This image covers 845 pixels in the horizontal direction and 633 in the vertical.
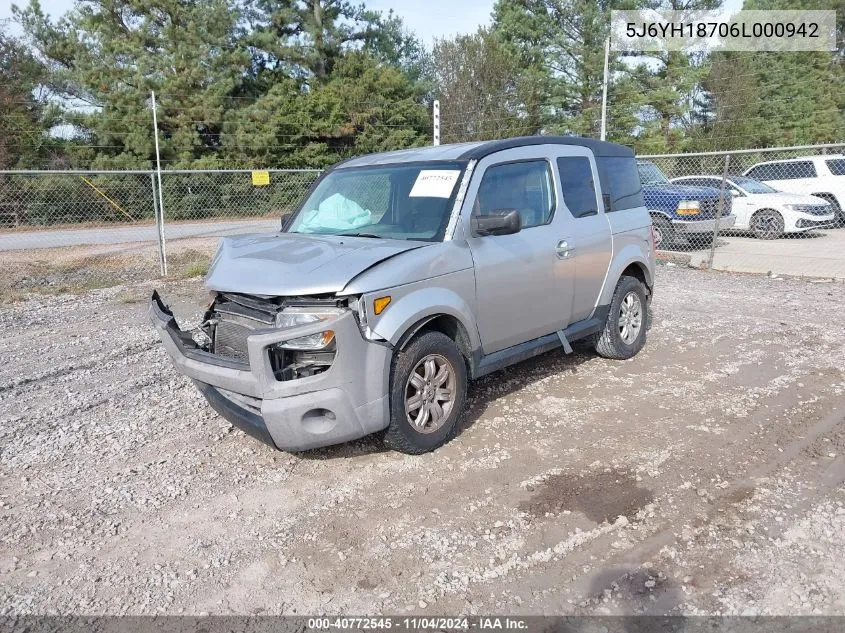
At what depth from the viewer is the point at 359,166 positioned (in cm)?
511

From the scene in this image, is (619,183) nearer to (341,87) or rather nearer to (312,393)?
(312,393)

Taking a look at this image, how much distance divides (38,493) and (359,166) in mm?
3175

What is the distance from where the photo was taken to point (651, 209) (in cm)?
1299

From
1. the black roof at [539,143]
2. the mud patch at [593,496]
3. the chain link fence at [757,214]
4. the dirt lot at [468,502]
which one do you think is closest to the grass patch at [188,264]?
the dirt lot at [468,502]

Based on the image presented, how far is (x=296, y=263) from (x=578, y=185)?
2726 millimetres

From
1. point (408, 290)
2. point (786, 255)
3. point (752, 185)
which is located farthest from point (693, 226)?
point (408, 290)

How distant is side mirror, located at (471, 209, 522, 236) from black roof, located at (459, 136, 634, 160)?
0.55 metres

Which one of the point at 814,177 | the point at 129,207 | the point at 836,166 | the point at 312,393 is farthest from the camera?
the point at 129,207

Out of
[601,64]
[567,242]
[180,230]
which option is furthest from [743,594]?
[601,64]

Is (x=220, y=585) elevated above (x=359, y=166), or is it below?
below

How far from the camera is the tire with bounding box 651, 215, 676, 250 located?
1288cm

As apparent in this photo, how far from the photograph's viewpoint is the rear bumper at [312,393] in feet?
11.4

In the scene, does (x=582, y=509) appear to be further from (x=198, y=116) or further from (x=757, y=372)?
(x=198, y=116)

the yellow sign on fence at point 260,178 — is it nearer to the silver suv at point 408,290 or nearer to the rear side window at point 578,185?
the silver suv at point 408,290
